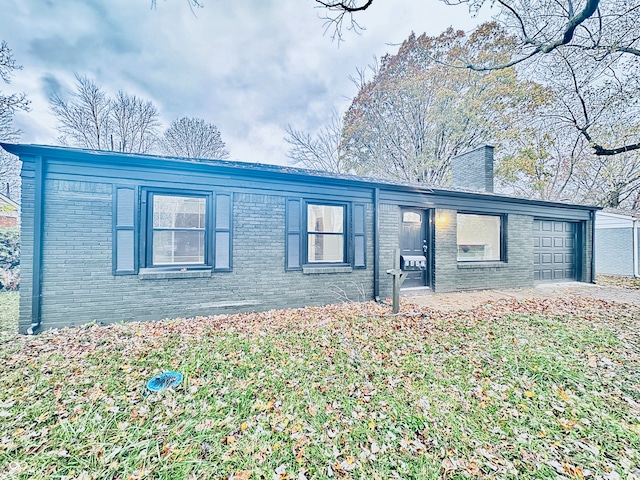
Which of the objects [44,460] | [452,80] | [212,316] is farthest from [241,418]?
[452,80]

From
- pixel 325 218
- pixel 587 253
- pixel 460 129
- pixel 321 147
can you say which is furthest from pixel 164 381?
pixel 321 147

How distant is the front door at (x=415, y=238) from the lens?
7.38m

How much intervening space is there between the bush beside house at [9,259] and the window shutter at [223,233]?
7799mm

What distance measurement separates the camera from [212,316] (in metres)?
5.38

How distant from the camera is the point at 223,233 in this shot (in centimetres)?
554

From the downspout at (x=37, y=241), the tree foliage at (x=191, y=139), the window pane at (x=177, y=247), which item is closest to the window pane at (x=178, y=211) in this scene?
the window pane at (x=177, y=247)

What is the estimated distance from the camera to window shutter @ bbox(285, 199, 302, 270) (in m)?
6.04

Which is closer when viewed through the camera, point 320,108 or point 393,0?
point 393,0

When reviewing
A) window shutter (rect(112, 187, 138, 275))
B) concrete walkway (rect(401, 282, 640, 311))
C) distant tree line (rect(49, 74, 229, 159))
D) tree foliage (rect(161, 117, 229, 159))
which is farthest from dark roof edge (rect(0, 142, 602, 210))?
tree foliage (rect(161, 117, 229, 159))

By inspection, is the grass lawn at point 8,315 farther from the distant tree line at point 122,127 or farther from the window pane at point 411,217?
the distant tree line at point 122,127

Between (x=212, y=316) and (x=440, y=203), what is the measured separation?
6616 millimetres

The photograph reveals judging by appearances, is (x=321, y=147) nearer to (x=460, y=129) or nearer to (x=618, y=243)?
(x=460, y=129)

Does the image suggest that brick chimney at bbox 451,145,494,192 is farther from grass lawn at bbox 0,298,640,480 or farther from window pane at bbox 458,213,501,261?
grass lawn at bbox 0,298,640,480

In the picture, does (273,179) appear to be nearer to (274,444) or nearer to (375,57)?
(274,444)
